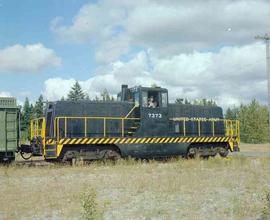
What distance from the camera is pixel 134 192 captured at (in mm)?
10570

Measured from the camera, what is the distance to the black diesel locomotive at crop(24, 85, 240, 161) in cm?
1750

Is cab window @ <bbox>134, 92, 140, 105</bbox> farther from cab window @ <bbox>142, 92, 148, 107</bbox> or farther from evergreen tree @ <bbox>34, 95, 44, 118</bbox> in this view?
evergreen tree @ <bbox>34, 95, 44, 118</bbox>

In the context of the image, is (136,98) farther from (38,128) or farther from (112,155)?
(38,128)

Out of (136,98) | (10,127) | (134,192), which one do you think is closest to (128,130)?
(136,98)

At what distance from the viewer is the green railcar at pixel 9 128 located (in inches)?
664

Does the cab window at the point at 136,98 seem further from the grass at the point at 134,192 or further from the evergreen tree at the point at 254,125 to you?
the evergreen tree at the point at 254,125

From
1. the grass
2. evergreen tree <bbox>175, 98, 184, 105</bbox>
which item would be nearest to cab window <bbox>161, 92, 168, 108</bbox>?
evergreen tree <bbox>175, 98, 184, 105</bbox>

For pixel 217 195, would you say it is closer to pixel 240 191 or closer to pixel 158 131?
pixel 240 191

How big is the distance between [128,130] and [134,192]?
8.67 metres

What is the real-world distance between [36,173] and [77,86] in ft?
223

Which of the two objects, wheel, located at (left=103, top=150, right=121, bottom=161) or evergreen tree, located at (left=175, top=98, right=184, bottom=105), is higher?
evergreen tree, located at (left=175, top=98, right=184, bottom=105)

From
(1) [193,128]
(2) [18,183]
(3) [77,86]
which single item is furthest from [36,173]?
(3) [77,86]

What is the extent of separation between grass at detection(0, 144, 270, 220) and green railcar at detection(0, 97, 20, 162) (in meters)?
1.57

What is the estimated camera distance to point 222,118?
2317 centimetres
